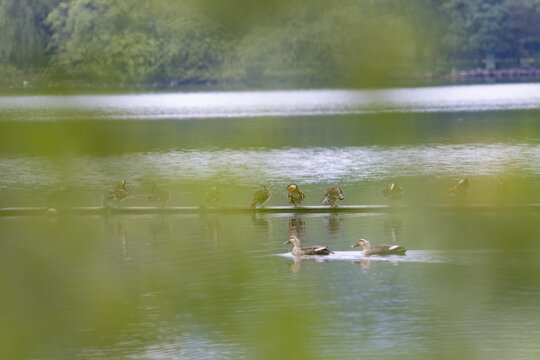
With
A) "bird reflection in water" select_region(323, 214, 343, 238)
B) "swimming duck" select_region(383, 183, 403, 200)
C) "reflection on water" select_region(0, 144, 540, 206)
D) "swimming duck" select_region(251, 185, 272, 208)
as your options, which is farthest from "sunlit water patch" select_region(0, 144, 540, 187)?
"swimming duck" select_region(251, 185, 272, 208)

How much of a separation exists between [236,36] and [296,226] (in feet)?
53.8

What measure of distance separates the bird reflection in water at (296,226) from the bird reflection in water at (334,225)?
41cm

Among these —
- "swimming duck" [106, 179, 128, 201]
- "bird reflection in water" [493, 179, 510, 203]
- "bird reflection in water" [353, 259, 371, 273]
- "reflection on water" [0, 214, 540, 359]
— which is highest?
"bird reflection in water" [493, 179, 510, 203]

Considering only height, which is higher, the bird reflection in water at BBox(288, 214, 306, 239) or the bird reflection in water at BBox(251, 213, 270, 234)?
the bird reflection in water at BBox(251, 213, 270, 234)

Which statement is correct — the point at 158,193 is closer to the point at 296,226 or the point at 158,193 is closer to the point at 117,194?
the point at 296,226

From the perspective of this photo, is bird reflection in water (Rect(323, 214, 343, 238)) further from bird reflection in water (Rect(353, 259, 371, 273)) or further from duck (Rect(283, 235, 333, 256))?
bird reflection in water (Rect(353, 259, 371, 273))

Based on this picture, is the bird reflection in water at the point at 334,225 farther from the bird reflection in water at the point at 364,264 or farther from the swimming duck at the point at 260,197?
the bird reflection in water at the point at 364,264

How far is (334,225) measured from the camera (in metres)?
17.7

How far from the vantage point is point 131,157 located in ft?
6.56

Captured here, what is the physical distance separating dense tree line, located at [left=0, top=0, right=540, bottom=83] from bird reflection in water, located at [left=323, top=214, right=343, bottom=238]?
1473cm

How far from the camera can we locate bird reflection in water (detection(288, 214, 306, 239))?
17.1 meters

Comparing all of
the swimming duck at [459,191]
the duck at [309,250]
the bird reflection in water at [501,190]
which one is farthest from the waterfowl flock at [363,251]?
the bird reflection in water at [501,190]

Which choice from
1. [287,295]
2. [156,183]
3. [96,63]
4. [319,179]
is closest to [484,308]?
[287,295]

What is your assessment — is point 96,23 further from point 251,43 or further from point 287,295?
point 287,295
